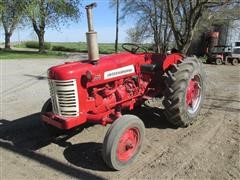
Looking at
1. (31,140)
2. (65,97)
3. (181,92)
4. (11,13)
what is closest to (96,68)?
(65,97)

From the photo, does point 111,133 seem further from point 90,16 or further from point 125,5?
point 125,5

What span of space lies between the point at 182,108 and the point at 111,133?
1.86 metres

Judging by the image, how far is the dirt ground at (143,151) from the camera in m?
4.59

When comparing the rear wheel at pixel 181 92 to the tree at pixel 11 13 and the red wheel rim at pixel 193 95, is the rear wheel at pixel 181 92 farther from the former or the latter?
the tree at pixel 11 13

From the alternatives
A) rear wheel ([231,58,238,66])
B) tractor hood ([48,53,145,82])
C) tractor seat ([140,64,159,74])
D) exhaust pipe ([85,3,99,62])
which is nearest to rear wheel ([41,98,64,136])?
tractor hood ([48,53,145,82])

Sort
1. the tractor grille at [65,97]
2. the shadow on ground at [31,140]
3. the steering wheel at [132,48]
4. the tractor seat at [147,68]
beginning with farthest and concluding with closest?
1. the steering wheel at [132,48]
2. the tractor seat at [147,68]
3. the tractor grille at [65,97]
4. the shadow on ground at [31,140]

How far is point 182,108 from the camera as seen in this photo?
6004 millimetres

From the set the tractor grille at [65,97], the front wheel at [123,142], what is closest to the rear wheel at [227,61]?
the front wheel at [123,142]

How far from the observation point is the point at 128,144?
4840 millimetres

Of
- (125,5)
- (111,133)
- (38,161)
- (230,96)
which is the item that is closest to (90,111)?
(111,133)

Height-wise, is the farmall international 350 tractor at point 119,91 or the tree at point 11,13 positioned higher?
the tree at point 11,13

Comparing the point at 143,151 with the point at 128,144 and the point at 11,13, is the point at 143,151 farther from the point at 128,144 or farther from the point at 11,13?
the point at 11,13

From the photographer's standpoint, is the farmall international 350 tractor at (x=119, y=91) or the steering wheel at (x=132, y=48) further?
the steering wheel at (x=132, y=48)

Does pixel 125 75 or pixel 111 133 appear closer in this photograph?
pixel 111 133
